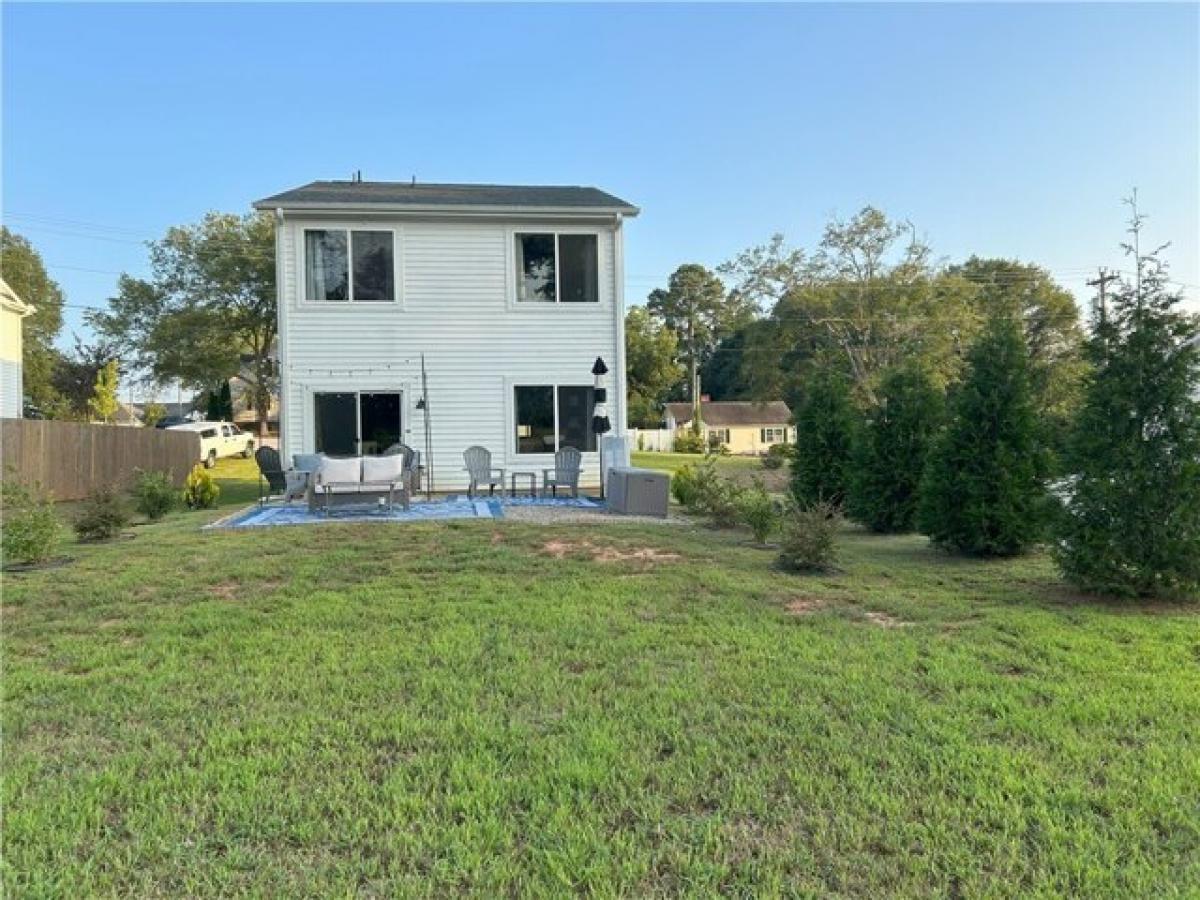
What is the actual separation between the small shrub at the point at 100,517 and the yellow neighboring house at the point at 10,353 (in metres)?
15.1

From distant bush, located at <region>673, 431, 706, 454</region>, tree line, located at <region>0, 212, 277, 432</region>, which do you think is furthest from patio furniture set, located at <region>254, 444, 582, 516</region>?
distant bush, located at <region>673, 431, 706, 454</region>

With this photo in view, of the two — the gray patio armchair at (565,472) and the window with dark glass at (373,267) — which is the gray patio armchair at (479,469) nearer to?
the gray patio armchair at (565,472)

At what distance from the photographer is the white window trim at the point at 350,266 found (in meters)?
13.8

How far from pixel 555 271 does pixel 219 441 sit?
1833 centimetres

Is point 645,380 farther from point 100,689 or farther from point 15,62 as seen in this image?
point 100,689

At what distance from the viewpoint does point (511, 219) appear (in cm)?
1438

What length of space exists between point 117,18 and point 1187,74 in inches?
475

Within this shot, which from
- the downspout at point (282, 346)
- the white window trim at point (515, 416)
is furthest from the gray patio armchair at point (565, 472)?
the downspout at point (282, 346)

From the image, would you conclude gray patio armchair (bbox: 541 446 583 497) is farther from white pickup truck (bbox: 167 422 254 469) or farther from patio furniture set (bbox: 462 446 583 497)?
white pickup truck (bbox: 167 422 254 469)

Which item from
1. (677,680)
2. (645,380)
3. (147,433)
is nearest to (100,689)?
(677,680)

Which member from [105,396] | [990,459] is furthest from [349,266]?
[105,396]

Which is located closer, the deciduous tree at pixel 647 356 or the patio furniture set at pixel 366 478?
the patio furniture set at pixel 366 478

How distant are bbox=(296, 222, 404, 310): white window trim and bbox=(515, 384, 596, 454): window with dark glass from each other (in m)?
3.04

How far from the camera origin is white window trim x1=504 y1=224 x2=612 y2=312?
1447cm
